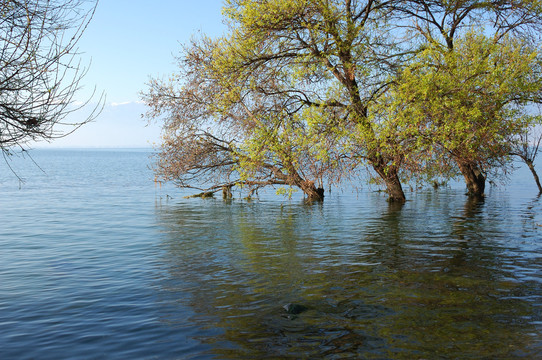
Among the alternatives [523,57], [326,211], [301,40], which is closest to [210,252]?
[326,211]

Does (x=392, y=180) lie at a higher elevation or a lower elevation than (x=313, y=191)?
higher

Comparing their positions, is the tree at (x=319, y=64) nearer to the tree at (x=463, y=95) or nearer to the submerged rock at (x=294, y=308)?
the tree at (x=463, y=95)

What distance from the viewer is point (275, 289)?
1166cm

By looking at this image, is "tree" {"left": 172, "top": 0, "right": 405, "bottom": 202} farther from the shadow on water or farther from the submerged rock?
the submerged rock

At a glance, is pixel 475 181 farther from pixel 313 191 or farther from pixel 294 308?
pixel 294 308

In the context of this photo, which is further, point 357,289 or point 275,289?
point 275,289

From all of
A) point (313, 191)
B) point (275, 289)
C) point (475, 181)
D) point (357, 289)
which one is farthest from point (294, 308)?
point (475, 181)

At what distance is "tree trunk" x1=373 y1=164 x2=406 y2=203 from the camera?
29062mm

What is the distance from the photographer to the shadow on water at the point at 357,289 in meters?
8.32

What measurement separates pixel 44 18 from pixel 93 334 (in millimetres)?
6066

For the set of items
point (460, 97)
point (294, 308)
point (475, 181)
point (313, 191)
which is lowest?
point (294, 308)

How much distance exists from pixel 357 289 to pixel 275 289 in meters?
1.95

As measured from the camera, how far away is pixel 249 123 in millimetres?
28703

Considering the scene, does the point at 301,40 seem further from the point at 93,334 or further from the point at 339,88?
the point at 93,334
